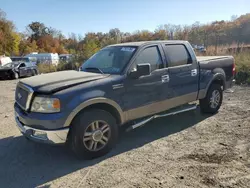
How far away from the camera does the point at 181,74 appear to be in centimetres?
487

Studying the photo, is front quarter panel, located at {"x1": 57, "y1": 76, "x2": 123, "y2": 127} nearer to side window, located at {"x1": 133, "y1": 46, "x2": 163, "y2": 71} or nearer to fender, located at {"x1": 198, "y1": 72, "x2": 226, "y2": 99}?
side window, located at {"x1": 133, "y1": 46, "x2": 163, "y2": 71}

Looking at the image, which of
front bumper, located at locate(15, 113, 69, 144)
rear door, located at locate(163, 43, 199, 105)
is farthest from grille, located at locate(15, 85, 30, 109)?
rear door, located at locate(163, 43, 199, 105)

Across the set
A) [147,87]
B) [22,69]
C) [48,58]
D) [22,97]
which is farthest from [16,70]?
[147,87]

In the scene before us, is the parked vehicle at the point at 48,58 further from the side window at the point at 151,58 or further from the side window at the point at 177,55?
the side window at the point at 151,58

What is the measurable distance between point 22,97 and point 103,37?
31.5 metres

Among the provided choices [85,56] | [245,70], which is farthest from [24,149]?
[85,56]

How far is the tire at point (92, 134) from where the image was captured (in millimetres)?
3564

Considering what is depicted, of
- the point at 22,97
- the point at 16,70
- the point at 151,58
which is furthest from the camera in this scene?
the point at 16,70

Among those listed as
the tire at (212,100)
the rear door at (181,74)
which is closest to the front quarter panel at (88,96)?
the rear door at (181,74)

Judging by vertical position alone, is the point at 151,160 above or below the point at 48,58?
below

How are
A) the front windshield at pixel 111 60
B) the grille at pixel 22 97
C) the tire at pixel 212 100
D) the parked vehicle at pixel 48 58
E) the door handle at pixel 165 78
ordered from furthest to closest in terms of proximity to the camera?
the parked vehicle at pixel 48 58 → the tire at pixel 212 100 → the door handle at pixel 165 78 → the front windshield at pixel 111 60 → the grille at pixel 22 97

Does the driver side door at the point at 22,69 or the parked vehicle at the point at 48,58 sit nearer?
the driver side door at the point at 22,69

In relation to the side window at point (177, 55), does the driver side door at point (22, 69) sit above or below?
below

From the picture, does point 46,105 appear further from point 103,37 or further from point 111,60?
point 103,37
